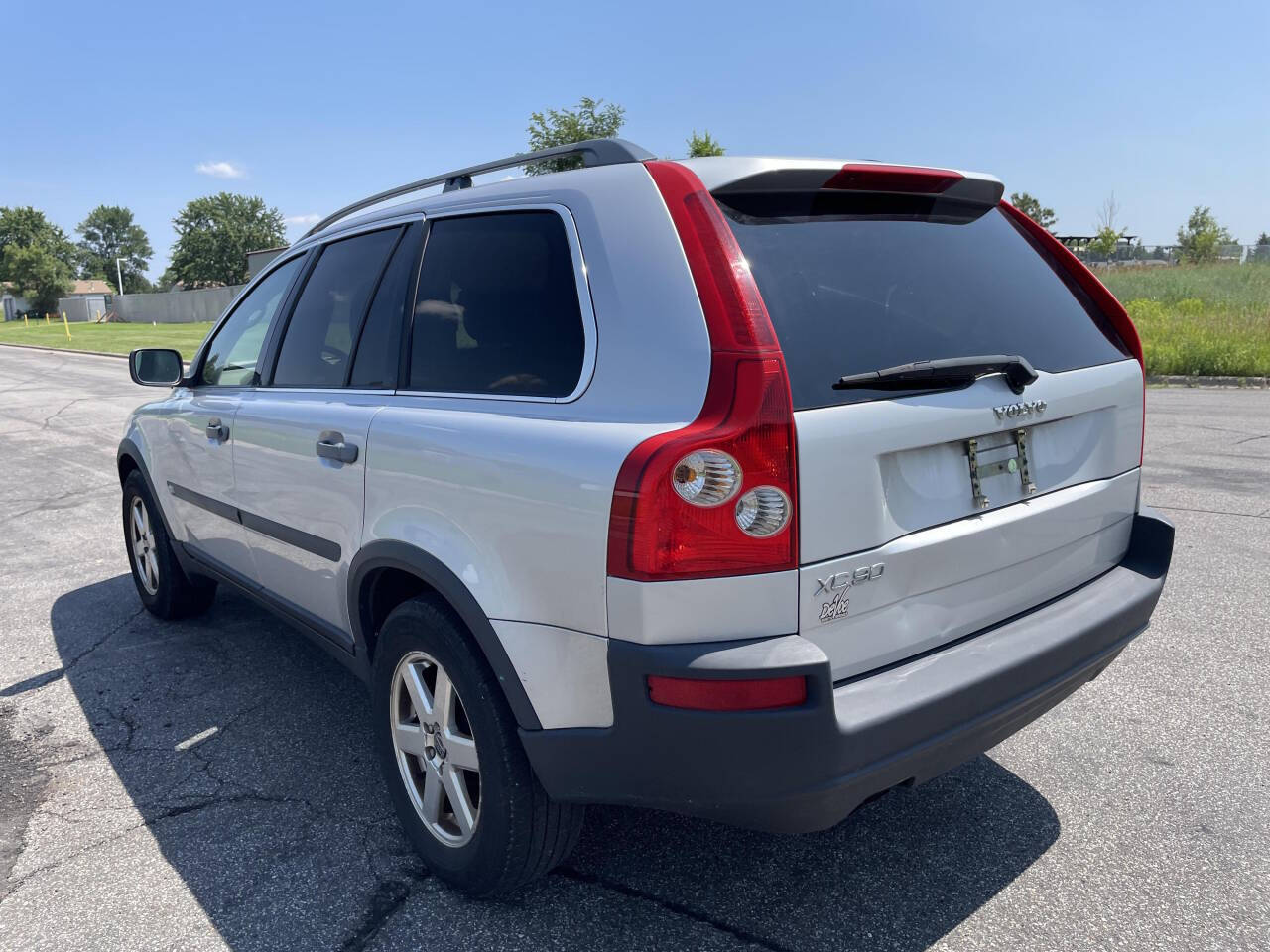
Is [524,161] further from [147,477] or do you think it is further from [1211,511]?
[1211,511]

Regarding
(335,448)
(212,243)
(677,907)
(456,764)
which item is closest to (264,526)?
(335,448)

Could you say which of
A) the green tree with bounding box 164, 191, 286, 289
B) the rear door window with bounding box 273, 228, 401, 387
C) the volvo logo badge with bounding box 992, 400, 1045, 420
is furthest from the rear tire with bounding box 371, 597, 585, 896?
the green tree with bounding box 164, 191, 286, 289

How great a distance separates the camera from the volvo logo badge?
7.67ft

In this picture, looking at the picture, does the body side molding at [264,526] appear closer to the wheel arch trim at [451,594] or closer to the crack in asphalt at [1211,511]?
the wheel arch trim at [451,594]

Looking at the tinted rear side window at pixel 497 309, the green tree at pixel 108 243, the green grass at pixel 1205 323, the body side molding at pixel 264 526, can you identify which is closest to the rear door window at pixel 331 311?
the tinted rear side window at pixel 497 309

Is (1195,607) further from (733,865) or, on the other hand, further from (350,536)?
(350,536)

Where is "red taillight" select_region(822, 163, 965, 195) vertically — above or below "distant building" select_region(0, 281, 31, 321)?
below

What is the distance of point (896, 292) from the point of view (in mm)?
2357

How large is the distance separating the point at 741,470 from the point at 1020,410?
90 centimetres

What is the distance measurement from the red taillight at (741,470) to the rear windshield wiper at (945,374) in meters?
0.22

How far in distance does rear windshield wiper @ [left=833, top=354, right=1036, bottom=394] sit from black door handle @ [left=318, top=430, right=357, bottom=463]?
1.52 meters

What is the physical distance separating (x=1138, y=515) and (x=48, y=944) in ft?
10.7

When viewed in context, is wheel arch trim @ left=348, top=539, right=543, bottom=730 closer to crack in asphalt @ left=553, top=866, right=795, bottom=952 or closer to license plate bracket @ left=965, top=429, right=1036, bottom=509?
crack in asphalt @ left=553, top=866, right=795, bottom=952

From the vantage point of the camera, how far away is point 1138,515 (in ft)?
9.50
